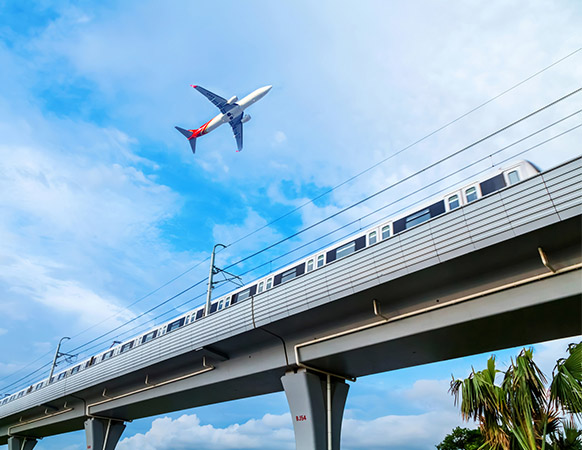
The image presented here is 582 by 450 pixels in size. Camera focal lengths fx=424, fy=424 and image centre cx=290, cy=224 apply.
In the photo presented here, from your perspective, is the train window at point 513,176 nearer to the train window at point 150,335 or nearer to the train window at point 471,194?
the train window at point 471,194

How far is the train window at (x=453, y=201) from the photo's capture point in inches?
624

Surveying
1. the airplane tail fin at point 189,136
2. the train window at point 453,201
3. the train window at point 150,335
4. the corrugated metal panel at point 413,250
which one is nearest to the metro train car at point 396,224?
the train window at point 453,201

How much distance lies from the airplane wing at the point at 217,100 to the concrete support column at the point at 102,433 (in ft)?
91.4

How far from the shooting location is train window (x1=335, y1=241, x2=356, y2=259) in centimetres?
1868

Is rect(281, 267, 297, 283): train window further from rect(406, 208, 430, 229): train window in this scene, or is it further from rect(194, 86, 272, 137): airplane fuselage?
rect(194, 86, 272, 137): airplane fuselage

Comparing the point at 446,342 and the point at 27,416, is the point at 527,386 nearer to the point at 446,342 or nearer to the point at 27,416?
the point at 446,342

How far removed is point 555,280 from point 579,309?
4.15 ft

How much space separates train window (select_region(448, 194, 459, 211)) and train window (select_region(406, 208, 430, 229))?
0.90m

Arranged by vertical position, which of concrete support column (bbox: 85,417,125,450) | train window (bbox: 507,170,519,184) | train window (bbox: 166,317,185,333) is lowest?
concrete support column (bbox: 85,417,125,450)

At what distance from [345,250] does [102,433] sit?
92.1 feet

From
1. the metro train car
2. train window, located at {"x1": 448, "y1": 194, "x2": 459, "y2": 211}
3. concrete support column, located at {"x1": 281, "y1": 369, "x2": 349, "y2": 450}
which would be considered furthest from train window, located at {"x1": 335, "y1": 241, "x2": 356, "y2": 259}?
concrete support column, located at {"x1": 281, "y1": 369, "x2": 349, "y2": 450}

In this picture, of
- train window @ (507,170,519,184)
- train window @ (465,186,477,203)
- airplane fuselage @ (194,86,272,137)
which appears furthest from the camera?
airplane fuselage @ (194,86,272,137)

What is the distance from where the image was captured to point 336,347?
57.5 ft

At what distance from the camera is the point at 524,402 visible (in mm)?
10797
